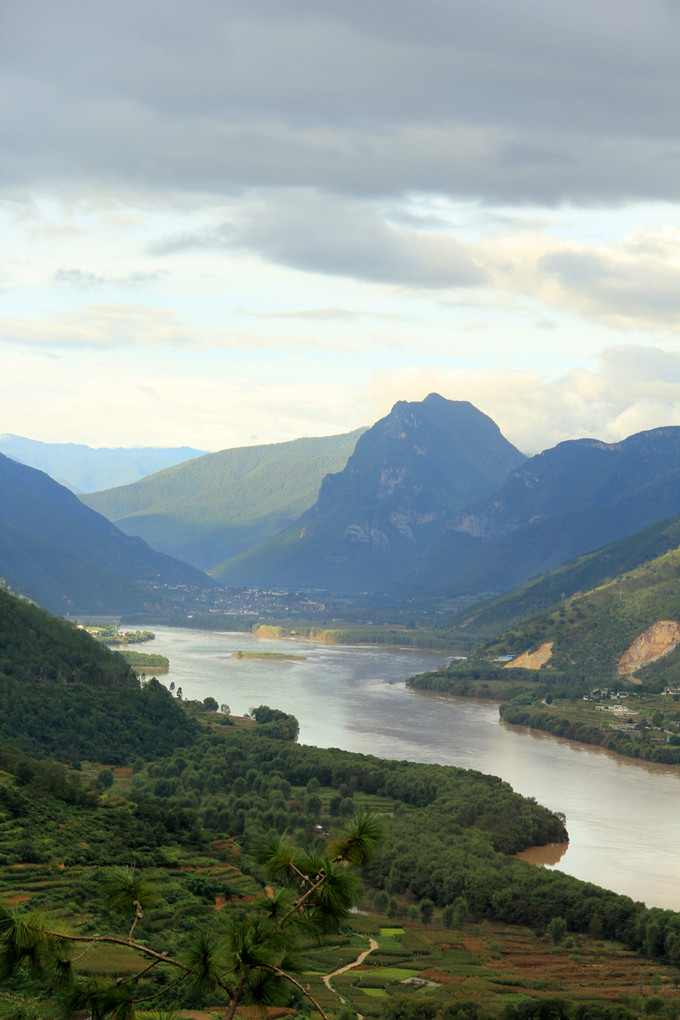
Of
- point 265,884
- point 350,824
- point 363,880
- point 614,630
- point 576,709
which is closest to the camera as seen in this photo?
point 350,824

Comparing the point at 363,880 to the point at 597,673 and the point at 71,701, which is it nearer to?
the point at 71,701

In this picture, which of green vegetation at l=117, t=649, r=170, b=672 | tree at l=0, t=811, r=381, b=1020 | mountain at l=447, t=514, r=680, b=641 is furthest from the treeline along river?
tree at l=0, t=811, r=381, b=1020

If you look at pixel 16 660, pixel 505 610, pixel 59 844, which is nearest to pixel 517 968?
pixel 59 844

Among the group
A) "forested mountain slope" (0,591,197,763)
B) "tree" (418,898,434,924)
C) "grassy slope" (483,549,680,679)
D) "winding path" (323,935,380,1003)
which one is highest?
"grassy slope" (483,549,680,679)

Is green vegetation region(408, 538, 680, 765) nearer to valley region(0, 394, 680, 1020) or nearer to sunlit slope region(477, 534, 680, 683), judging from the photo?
sunlit slope region(477, 534, 680, 683)

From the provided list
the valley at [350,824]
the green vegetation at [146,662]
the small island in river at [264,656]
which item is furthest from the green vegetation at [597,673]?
the green vegetation at [146,662]

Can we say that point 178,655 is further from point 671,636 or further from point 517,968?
point 517,968

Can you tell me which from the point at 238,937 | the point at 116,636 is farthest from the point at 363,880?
the point at 116,636
